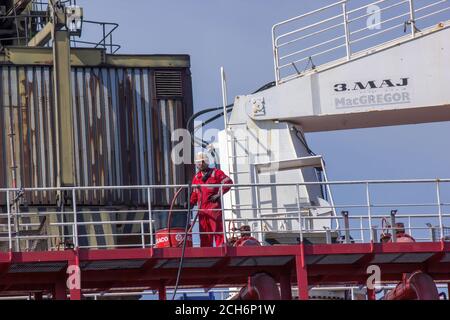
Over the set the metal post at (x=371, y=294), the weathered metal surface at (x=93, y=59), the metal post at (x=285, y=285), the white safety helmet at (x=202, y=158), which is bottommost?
the metal post at (x=371, y=294)

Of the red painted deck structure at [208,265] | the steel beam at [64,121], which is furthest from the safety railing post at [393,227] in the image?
the steel beam at [64,121]

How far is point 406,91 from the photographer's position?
102ft

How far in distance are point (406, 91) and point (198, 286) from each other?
18.3 ft

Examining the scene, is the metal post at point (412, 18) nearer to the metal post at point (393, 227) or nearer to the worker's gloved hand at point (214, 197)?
the metal post at point (393, 227)

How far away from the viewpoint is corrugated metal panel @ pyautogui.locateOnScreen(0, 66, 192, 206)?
3697 centimetres

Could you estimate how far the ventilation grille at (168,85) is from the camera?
38406 millimetres

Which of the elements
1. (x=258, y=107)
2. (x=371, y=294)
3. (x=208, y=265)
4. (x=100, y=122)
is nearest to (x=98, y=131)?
(x=100, y=122)

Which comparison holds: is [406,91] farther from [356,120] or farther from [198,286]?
[198,286]

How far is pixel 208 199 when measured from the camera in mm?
29016

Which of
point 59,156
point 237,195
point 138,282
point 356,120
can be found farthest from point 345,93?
point 59,156

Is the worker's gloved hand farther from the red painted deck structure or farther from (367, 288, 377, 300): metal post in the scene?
(367, 288, 377, 300): metal post

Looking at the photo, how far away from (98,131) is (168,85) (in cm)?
220

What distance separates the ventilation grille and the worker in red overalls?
9.29 m

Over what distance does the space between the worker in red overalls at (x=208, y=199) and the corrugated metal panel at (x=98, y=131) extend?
8305 millimetres
